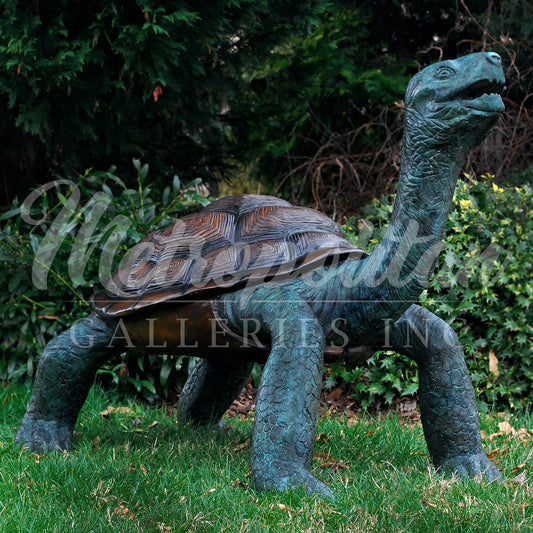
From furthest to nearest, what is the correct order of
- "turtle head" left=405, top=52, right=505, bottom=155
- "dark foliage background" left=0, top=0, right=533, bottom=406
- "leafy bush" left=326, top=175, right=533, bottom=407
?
"dark foliage background" left=0, top=0, right=533, bottom=406 → "leafy bush" left=326, top=175, right=533, bottom=407 → "turtle head" left=405, top=52, right=505, bottom=155

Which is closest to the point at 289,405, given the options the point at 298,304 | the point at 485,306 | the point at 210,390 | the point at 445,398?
the point at 298,304

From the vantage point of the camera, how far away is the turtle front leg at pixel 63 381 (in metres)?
3.51

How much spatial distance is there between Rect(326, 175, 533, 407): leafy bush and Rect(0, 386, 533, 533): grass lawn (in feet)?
2.84

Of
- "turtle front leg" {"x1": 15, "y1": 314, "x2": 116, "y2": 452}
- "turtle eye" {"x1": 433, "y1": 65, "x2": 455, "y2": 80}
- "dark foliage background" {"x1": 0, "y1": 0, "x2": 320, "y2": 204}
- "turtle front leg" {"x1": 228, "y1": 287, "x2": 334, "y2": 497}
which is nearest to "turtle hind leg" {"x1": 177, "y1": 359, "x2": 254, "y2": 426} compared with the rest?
"turtle front leg" {"x1": 15, "y1": 314, "x2": 116, "y2": 452}

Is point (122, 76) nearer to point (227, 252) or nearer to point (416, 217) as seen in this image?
point (227, 252)

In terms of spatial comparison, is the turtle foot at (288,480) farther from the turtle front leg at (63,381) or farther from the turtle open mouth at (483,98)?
the turtle open mouth at (483,98)

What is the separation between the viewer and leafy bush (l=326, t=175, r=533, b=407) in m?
4.88

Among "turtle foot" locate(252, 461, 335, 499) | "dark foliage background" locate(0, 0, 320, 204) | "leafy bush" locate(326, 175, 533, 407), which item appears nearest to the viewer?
"turtle foot" locate(252, 461, 335, 499)

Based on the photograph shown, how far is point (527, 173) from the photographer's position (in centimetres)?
637

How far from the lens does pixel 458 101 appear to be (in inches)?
91.8

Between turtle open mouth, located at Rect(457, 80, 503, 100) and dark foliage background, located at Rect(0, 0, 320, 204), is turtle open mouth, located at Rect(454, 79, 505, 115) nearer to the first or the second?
turtle open mouth, located at Rect(457, 80, 503, 100)

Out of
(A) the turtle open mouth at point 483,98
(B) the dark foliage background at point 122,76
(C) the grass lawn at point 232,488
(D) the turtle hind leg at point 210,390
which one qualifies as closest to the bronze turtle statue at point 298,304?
(A) the turtle open mouth at point 483,98

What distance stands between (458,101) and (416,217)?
1.52ft

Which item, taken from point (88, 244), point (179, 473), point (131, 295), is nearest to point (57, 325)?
point (88, 244)
